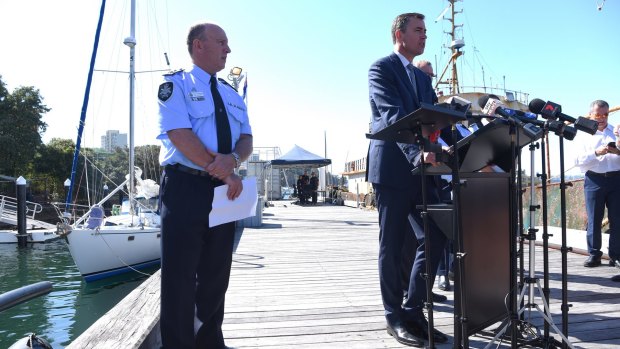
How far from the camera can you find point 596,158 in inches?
167

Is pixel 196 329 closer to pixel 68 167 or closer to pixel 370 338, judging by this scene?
pixel 370 338

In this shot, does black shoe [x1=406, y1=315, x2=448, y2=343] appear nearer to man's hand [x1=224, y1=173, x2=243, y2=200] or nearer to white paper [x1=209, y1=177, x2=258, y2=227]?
white paper [x1=209, y1=177, x2=258, y2=227]

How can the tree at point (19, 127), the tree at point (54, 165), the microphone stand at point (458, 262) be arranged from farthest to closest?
the tree at point (54, 165) → the tree at point (19, 127) → the microphone stand at point (458, 262)

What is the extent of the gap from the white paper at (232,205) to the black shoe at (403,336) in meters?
1.05

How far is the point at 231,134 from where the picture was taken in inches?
88.6

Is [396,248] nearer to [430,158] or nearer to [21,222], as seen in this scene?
[430,158]

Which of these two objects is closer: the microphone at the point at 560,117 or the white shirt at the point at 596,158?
the microphone at the point at 560,117

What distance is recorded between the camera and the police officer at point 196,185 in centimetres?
200

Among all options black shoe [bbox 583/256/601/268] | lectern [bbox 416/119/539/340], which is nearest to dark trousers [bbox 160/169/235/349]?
lectern [bbox 416/119/539/340]

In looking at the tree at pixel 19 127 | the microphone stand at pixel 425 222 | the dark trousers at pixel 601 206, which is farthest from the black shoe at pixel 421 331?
the tree at pixel 19 127

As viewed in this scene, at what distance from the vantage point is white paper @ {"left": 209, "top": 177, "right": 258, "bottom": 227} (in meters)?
2.09

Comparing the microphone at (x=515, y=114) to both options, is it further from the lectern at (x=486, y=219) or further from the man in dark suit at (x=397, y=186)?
the man in dark suit at (x=397, y=186)

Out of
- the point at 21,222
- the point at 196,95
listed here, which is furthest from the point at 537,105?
the point at 21,222

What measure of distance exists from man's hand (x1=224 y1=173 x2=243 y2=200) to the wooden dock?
0.82 meters
